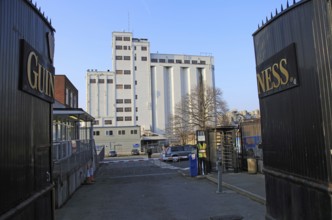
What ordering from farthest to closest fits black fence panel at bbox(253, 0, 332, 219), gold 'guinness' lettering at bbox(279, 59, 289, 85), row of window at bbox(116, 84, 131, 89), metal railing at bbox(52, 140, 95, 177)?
row of window at bbox(116, 84, 131, 89), metal railing at bbox(52, 140, 95, 177), gold 'guinness' lettering at bbox(279, 59, 289, 85), black fence panel at bbox(253, 0, 332, 219)

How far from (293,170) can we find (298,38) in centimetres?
207

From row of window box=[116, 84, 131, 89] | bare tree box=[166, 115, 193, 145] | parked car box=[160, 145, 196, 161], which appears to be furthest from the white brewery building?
A: parked car box=[160, 145, 196, 161]

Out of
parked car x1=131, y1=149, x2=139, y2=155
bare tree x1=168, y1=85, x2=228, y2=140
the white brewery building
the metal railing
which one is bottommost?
parked car x1=131, y1=149, x2=139, y2=155

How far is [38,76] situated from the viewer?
5.45 meters

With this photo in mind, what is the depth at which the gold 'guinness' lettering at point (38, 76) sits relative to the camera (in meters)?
5.04

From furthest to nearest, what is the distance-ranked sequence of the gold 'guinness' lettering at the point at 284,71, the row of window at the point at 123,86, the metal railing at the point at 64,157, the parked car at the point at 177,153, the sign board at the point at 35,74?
the row of window at the point at 123,86 < the parked car at the point at 177,153 < the metal railing at the point at 64,157 < the gold 'guinness' lettering at the point at 284,71 < the sign board at the point at 35,74

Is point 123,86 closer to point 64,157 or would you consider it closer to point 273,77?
point 64,157

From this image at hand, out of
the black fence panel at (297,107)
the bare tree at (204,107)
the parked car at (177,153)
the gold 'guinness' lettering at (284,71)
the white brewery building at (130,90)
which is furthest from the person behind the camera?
the white brewery building at (130,90)

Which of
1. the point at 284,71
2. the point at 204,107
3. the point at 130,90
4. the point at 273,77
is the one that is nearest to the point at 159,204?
the point at 273,77

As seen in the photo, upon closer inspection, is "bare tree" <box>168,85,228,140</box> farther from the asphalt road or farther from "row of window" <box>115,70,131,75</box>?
the asphalt road

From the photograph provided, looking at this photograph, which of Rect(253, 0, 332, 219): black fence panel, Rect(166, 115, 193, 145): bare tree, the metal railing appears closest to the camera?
Rect(253, 0, 332, 219): black fence panel

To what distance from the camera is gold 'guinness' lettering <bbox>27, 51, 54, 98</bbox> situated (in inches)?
199

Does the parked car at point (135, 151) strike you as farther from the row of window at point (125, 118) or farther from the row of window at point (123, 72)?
the row of window at point (123, 72)

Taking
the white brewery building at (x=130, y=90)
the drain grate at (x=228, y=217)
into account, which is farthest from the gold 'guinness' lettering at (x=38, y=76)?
the white brewery building at (x=130, y=90)
